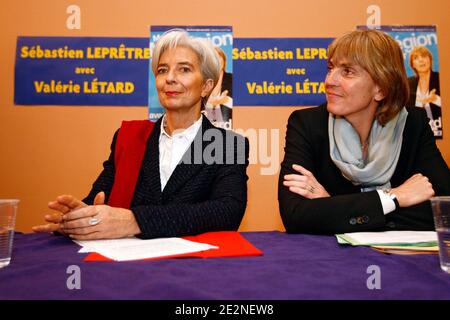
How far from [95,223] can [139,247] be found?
213 millimetres

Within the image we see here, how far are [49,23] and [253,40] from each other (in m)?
1.36

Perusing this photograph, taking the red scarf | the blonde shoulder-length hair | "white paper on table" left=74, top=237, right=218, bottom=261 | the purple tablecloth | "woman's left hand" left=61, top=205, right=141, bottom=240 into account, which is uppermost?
the blonde shoulder-length hair

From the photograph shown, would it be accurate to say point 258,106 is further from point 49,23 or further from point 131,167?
point 49,23

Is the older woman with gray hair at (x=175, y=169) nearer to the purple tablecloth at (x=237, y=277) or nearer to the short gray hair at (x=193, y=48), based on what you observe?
the short gray hair at (x=193, y=48)

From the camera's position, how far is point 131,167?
168 centimetres

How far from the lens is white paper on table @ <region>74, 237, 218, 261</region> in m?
0.93

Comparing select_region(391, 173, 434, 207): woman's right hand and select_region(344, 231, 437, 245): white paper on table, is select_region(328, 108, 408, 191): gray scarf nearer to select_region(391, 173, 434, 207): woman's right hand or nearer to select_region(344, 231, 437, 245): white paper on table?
select_region(391, 173, 434, 207): woman's right hand

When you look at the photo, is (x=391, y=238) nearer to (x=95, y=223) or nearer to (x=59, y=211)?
(x=95, y=223)

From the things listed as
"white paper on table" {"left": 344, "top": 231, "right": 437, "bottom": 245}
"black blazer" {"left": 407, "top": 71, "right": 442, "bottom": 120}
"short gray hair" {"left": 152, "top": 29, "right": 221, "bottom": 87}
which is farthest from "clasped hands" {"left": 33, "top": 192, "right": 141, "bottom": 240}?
"black blazer" {"left": 407, "top": 71, "right": 442, "bottom": 120}

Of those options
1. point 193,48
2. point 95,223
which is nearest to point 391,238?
point 95,223

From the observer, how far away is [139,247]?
1.04 meters

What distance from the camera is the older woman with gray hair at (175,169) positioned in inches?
48.8

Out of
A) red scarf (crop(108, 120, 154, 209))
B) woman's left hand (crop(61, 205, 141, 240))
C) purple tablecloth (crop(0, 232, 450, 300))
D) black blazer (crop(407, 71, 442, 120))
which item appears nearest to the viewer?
purple tablecloth (crop(0, 232, 450, 300))

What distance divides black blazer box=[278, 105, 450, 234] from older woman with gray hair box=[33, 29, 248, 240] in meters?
0.22
